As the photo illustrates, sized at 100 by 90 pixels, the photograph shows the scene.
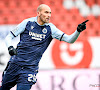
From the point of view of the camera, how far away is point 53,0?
757cm

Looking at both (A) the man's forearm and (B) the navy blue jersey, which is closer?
(A) the man's forearm

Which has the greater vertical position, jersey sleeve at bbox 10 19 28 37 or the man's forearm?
jersey sleeve at bbox 10 19 28 37

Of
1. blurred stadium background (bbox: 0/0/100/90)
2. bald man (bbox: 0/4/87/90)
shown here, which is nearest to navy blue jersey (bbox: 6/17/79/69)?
bald man (bbox: 0/4/87/90)

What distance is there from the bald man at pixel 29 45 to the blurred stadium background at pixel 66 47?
239cm

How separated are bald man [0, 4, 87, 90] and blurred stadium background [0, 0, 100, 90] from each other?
7.85 ft

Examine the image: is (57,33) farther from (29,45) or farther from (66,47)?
(66,47)

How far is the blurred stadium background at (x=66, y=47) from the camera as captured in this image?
6230mm

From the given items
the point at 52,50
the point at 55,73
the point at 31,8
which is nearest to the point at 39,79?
the point at 55,73

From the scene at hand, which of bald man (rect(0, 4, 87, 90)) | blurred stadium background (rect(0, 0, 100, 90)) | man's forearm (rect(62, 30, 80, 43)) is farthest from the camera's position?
blurred stadium background (rect(0, 0, 100, 90))

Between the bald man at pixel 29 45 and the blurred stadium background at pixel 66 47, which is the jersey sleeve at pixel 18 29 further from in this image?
the blurred stadium background at pixel 66 47

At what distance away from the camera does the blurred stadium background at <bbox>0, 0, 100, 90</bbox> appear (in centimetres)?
623

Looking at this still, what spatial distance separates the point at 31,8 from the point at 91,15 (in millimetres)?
1674

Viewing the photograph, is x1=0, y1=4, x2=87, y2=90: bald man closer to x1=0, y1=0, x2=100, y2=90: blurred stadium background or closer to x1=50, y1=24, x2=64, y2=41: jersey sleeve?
x1=50, y1=24, x2=64, y2=41: jersey sleeve

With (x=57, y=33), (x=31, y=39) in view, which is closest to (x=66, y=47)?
(x=57, y=33)
